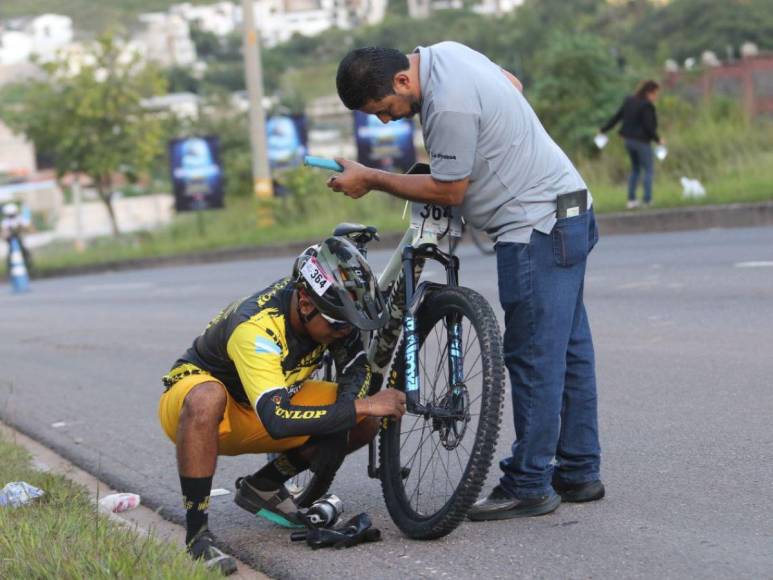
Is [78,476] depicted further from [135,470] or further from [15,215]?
[15,215]

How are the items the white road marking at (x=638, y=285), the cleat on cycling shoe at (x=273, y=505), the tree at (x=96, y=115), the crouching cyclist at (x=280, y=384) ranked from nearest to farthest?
the crouching cyclist at (x=280, y=384), the cleat on cycling shoe at (x=273, y=505), the white road marking at (x=638, y=285), the tree at (x=96, y=115)

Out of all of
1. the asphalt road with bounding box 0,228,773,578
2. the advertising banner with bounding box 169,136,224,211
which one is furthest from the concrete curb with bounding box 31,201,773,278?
the advertising banner with bounding box 169,136,224,211

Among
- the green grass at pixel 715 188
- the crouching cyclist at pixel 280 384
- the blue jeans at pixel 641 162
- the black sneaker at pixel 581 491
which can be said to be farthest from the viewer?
the blue jeans at pixel 641 162

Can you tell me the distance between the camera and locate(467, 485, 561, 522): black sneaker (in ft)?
16.8

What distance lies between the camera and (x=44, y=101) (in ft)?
128

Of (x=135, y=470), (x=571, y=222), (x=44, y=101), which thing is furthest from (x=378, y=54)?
(x=44, y=101)

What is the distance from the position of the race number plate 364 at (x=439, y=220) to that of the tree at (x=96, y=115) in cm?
3458

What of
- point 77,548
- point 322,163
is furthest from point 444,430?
point 77,548

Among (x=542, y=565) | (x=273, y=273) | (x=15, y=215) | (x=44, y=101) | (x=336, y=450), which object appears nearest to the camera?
(x=542, y=565)

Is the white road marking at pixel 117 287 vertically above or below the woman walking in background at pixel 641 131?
below

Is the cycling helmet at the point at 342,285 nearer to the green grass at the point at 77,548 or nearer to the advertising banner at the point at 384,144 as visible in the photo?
the green grass at the point at 77,548

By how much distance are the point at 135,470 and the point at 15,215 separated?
2378 cm

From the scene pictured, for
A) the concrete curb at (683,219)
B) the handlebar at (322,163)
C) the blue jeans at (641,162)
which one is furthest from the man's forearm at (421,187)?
the blue jeans at (641,162)

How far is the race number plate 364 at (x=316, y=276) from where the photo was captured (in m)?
4.73
